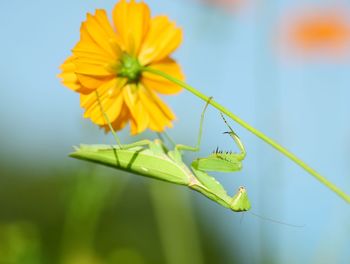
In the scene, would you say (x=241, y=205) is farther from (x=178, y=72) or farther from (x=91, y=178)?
(x=91, y=178)

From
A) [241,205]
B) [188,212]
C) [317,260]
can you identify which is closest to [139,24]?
[241,205]

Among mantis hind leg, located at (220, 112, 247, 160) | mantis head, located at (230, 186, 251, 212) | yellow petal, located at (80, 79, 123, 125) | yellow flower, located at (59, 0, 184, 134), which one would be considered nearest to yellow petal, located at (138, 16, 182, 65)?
yellow flower, located at (59, 0, 184, 134)

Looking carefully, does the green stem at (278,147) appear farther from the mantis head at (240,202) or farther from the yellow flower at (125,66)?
the mantis head at (240,202)

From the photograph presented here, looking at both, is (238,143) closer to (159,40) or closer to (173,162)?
(173,162)

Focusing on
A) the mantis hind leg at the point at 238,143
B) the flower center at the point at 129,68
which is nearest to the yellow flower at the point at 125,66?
the flower center at the point at 129,68

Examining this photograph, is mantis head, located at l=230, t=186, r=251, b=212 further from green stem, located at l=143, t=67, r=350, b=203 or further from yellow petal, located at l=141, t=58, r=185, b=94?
green stem, located at l=143, t=67, r=350, b=203

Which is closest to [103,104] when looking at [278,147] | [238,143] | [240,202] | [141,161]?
[141,161]
